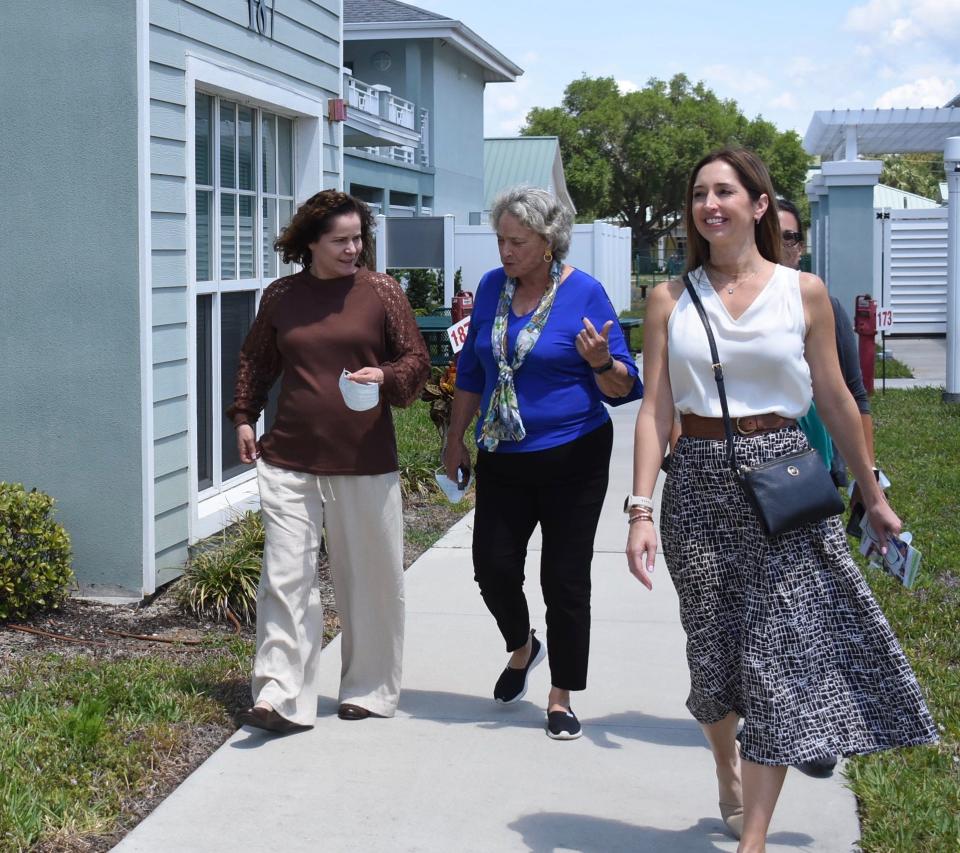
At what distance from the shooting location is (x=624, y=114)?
217 feet

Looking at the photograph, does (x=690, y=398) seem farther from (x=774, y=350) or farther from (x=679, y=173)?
(x=679, y=173)

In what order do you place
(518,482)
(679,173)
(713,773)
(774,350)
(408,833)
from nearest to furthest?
(774,350)
(408,833)
(713,773)
(518,482)
(679,173)

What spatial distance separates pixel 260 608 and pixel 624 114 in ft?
208

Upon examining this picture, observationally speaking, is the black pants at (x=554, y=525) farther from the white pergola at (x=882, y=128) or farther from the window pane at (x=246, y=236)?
the white pergola at (x=882, y=128)

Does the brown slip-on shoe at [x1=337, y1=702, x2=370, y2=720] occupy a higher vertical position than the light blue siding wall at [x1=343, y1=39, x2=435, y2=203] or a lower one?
lower

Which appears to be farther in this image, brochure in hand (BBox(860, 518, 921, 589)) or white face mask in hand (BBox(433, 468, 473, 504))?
white face mask in hand (BBox(433, 468, 473, 504))

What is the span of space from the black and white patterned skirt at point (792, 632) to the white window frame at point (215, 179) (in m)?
3.87

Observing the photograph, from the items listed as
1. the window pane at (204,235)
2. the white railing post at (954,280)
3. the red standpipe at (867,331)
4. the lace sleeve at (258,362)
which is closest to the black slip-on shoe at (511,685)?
the lace sleeve at (258,362)

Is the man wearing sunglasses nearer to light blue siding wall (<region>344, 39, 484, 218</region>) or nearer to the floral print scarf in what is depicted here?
the floral print scarf

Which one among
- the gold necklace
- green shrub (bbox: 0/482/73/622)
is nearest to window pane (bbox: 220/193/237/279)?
green shrub (bbox: 0/482/73/622)

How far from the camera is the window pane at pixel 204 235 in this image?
7559 mm

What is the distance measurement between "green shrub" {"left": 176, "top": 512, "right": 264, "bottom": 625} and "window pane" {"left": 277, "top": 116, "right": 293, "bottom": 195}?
9.16 feet

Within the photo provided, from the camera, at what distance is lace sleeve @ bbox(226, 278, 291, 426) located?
5238 millimetres

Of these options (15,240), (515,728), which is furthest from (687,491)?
(15,240)
